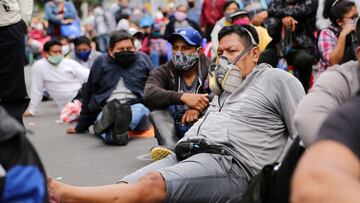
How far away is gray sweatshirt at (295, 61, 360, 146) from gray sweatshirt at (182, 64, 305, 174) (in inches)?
41.4

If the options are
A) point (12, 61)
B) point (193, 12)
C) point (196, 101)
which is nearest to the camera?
point (12, 61)

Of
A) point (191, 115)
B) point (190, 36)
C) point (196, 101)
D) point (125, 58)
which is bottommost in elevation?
point (125, 58)

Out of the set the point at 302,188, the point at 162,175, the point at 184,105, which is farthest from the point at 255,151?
the point at 302,188

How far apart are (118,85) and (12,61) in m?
2.38

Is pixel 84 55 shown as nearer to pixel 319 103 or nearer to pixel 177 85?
pixel 177 85

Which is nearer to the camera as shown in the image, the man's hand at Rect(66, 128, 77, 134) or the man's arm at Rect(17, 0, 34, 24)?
the man's arm at Rect(17, 0, 34, 24)

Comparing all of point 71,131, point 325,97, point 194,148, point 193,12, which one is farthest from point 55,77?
point 325,97

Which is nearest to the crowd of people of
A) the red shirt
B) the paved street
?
the paved street

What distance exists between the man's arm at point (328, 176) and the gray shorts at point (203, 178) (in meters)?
1.99

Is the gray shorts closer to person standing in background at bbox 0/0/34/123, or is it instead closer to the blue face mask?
person standing in background at bbox 0/0/34/123

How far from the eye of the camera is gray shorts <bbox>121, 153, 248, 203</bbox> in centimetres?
410

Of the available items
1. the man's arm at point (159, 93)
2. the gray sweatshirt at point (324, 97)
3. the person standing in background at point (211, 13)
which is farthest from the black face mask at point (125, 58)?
the gray sweatshirt at point (324, 97)

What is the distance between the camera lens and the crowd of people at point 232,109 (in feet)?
7.31

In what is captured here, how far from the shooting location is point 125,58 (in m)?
7.91
